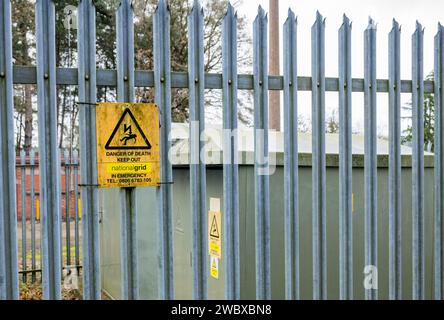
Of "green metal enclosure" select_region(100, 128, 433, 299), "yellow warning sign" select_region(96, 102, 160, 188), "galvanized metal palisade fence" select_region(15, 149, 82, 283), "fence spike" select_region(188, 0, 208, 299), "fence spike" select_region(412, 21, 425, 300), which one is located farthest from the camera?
"galvanized metal palisade fence" select_region(15, 149, 82, 283)

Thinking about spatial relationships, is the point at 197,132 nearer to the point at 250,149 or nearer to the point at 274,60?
the point at 250,149

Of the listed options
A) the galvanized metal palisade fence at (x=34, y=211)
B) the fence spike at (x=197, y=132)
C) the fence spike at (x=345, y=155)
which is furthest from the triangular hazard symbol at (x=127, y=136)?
the galvanized metal palisade fence at (x=34, y=211)

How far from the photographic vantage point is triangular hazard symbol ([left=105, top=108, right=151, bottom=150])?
2.42 m

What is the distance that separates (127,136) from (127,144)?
0.04 metres

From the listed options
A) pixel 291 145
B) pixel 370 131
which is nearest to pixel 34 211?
pixel 291 145

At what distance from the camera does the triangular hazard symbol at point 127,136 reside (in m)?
2.42

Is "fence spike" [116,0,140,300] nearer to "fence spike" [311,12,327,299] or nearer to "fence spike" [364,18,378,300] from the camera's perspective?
"fence spike" [311,12,327,299]

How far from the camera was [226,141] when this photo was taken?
103 inches

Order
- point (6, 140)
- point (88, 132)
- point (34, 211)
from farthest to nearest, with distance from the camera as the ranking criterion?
point (34, 211) → point (88, 132) → point (6, 140)

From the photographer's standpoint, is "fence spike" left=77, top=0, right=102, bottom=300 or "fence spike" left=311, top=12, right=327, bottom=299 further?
"fence spike" left=311, top=12, right=327, bottom=299

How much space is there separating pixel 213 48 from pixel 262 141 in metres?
9.08

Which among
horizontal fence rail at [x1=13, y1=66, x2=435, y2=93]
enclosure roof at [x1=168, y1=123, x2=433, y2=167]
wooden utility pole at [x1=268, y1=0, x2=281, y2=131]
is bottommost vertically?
enclosure roof at [x1=168, y1=123, x2=433, y2=167]

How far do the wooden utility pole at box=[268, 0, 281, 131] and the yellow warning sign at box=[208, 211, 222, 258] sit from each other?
4678 mm

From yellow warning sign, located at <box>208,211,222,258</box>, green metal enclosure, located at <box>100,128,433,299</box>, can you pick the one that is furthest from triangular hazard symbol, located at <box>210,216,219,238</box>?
green metal enclosure, located at <box>100,128,433,299</box>
